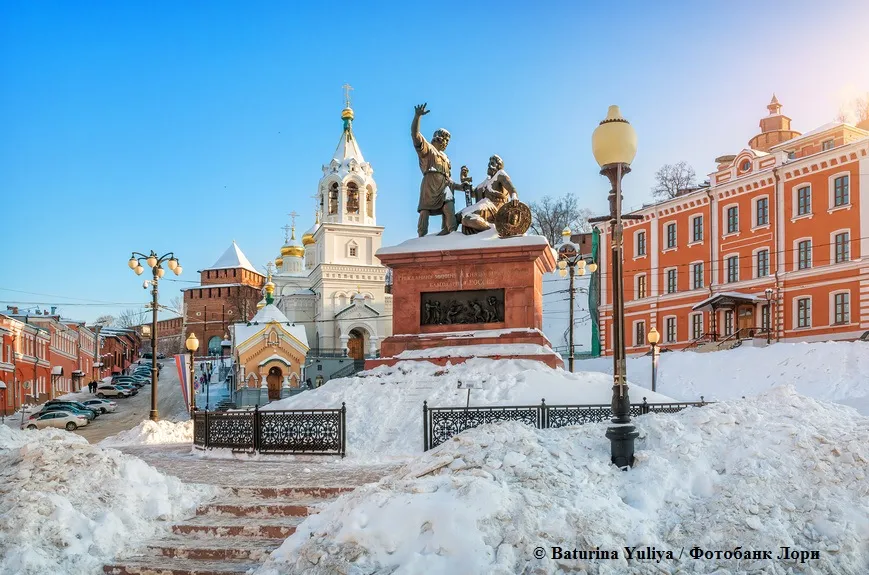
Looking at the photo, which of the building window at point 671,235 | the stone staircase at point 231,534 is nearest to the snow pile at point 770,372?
the building window at point 671,235

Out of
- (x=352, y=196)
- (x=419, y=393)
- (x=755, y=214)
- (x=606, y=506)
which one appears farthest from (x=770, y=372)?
(x=352, y=196)

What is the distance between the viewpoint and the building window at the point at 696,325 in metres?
43.2

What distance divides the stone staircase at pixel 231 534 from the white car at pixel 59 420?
30.0 m

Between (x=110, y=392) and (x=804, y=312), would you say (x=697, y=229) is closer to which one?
(x=804, y=312)

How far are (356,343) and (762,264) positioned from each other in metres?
35.0

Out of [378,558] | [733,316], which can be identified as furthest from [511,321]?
[733,316]

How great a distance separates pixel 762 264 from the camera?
40469mm

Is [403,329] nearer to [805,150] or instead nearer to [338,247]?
[805,150]

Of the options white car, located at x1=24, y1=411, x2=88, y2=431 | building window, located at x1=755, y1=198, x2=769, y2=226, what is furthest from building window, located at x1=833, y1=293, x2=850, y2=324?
white car, located at x1=24, y1=411, x2=88, y2=431

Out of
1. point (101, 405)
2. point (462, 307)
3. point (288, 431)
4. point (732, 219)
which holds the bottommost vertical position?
point (101, 405)

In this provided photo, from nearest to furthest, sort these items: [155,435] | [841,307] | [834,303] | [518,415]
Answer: [518,415], [155,435], [841,307], [834,303]

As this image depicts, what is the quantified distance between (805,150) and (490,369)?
34.6 m

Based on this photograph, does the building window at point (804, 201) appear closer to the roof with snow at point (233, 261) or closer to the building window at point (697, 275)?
the building window at point (697, 275)

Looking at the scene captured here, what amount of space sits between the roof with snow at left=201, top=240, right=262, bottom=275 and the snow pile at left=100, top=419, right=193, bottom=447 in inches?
3271
